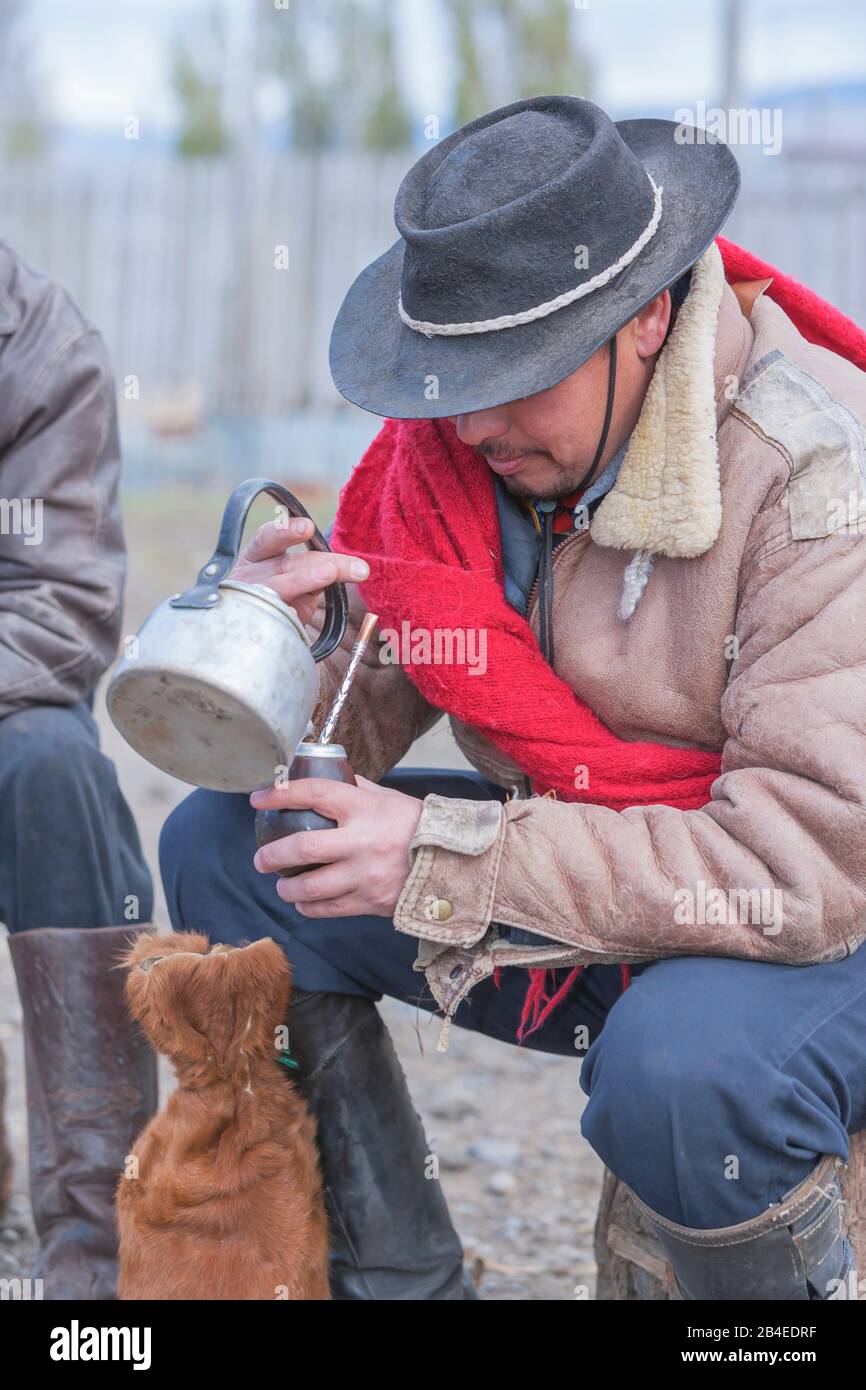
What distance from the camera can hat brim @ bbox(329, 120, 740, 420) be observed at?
2.05 m

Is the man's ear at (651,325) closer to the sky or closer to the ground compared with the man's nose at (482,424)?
closer to the sky

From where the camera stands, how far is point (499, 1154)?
3555mm

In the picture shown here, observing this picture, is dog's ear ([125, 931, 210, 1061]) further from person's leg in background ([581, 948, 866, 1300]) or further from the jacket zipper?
the jacket zipper

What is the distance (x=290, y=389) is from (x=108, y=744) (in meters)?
5.74

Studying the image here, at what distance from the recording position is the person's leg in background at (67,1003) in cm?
269

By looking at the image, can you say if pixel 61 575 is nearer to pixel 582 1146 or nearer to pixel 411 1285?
pixel 411 1285

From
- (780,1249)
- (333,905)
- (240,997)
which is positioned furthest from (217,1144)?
(780,1249)

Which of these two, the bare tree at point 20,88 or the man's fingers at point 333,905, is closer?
the man's fingers at point 333,905

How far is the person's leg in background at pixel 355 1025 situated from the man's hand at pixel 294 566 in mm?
395

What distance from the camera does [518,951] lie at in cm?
207

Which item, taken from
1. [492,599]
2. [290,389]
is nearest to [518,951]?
[492,599]

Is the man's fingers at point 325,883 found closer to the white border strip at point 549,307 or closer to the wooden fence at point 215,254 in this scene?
the white border strip at point 549,307

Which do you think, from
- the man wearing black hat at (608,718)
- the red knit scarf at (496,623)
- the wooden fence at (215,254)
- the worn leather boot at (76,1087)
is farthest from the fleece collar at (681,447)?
the wooden fence at (215,254)

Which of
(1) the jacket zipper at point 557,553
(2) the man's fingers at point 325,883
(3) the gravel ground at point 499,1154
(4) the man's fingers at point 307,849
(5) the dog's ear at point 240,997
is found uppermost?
(1) the jacket zipper at point 557,553
